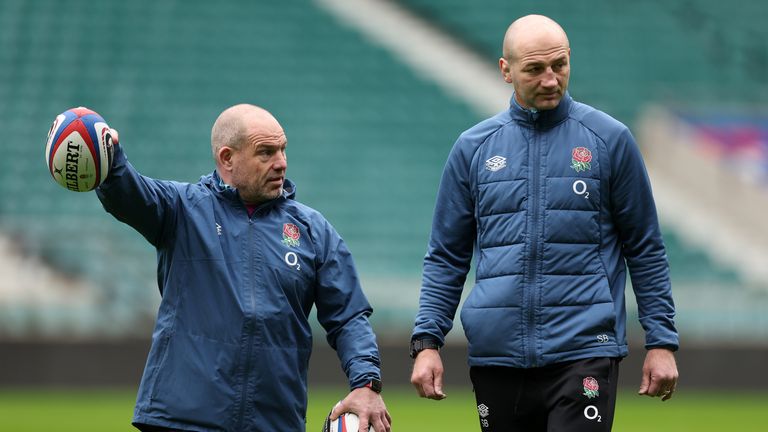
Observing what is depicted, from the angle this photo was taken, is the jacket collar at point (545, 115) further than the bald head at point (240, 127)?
No

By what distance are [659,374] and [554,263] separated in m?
0.52

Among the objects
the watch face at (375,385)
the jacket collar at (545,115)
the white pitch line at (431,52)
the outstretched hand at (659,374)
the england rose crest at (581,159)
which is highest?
the white pitch line at (431,52)

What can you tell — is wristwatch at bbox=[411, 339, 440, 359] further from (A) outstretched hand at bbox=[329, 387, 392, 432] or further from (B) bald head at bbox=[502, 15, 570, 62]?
(B) bald head at bbox=[502, 15, 570, 62]

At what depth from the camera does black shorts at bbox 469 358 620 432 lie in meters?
5.02

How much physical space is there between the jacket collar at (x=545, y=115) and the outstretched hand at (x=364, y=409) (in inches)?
44.0

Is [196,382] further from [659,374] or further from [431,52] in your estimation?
[431,52]

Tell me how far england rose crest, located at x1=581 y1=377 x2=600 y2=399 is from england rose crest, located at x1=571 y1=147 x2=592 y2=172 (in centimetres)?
73

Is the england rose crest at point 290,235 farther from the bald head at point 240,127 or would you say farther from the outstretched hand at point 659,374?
the outstretched hand at point 659,374

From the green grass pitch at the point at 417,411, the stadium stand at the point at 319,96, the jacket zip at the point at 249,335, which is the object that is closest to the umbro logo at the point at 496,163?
the jacket zip at the point at 249,335

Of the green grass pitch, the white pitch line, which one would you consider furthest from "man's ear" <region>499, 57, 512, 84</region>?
the white pitch line

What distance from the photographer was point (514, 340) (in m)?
5.10

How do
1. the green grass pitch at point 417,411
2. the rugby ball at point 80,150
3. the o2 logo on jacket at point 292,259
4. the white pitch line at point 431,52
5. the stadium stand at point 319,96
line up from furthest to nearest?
the white pitch line at point 431,52 → the stadium stand at point 319,96 → the green grass pitch at point 417,411 → the o2 logo on jacket at point 292,259 → the rugby ball at point 80,150

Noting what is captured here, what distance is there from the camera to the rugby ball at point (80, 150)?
16.1ft

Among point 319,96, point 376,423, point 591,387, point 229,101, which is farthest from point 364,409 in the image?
point 319,96
